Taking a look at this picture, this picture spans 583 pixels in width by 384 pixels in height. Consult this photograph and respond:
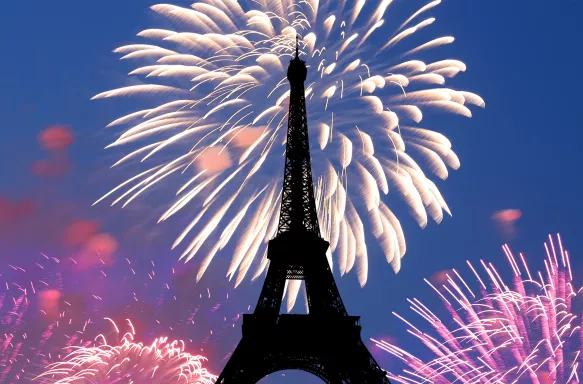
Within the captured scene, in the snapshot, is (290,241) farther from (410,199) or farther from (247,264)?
(410,199)

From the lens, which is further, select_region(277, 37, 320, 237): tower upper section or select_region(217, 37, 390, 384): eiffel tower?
select_region(277, 37, 320, 237): tower upper section

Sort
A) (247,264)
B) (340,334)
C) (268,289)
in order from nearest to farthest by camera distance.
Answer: (247,264) < (340,334) < (268,289)

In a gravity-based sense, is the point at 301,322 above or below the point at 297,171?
below

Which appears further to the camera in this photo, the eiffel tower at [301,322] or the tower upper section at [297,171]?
the tower upper section at [297,171]

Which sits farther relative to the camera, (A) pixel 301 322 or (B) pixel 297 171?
(B) pixel 297 171

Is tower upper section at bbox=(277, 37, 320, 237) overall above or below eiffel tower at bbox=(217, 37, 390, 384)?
above

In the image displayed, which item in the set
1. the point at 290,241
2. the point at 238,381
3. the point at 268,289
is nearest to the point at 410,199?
the point at 290,241

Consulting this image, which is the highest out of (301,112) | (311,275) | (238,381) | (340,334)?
(301,112)

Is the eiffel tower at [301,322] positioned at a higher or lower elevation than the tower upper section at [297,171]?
lower
